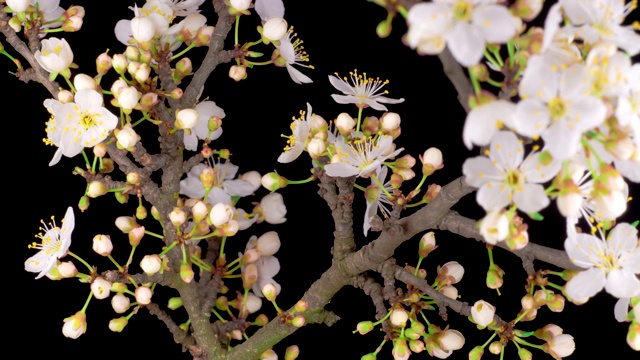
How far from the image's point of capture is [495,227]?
1.82 meters

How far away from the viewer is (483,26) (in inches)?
67.1

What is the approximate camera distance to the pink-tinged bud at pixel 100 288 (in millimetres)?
2320

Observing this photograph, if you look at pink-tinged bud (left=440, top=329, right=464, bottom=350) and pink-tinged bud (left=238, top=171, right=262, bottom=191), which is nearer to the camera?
pink-tinged bud (left=440, top=329, right=464, bottom=350)

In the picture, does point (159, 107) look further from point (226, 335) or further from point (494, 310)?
point (494, 310)

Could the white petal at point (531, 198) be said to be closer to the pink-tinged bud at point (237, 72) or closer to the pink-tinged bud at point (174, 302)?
the pink-tinged bud at point (237, 72)

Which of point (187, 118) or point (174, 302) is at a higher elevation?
point (187, 118)

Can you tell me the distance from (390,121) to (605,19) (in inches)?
26.6

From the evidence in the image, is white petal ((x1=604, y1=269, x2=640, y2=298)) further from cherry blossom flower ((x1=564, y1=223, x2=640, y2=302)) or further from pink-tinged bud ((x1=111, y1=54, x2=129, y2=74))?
pink-tinged bud ((x1=111, y1=54, x2=129, y2=74))

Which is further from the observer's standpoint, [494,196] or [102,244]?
[102,244]

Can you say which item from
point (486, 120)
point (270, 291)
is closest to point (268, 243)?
point (270, 291)

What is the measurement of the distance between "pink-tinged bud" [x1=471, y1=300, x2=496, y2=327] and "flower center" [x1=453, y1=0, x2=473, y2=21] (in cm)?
74

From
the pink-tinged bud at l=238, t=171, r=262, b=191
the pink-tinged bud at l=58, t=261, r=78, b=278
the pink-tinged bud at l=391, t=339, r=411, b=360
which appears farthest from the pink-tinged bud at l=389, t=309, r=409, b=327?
the pink-tinged bud at l=58, t=261, r=78, b=278

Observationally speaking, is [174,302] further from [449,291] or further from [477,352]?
[477,352]

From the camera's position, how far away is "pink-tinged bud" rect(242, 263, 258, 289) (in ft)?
8.68
